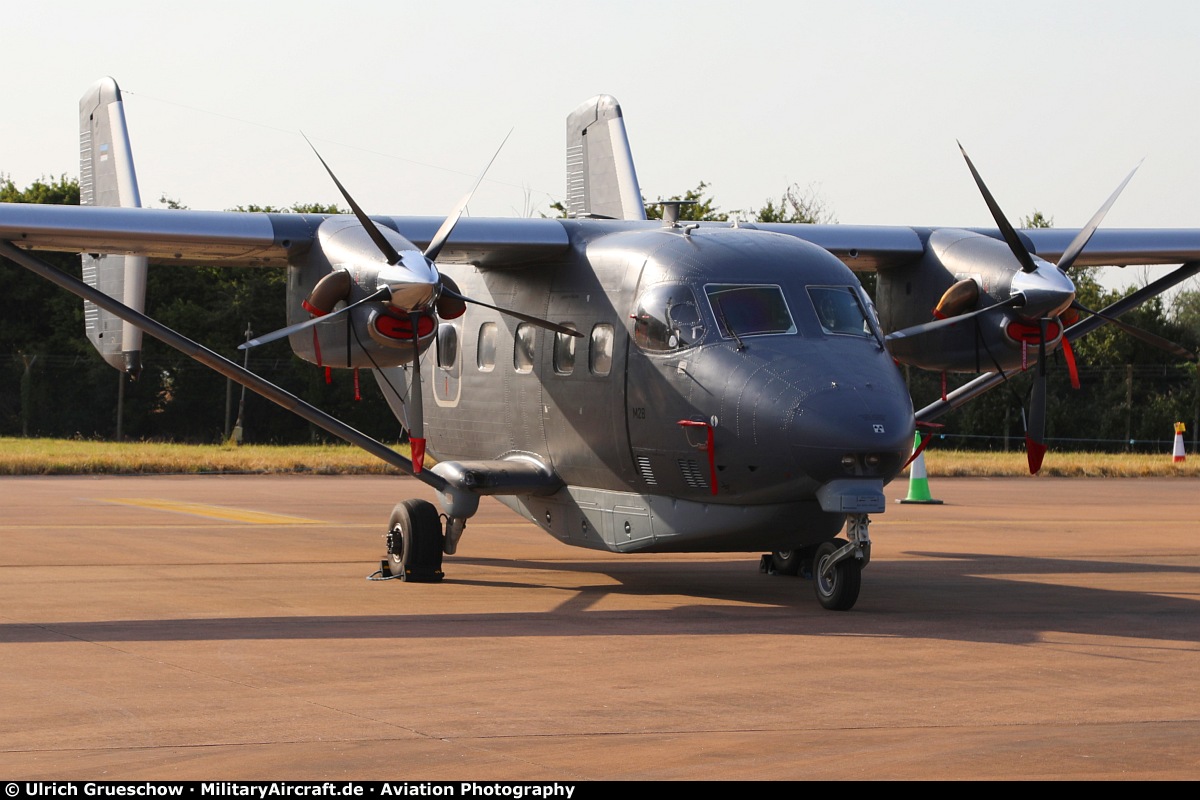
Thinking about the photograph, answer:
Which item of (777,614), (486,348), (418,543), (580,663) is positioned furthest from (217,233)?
(580,663)

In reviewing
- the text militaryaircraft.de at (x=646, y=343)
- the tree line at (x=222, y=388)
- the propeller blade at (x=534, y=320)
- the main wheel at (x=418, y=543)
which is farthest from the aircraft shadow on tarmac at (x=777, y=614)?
the tree line at (x=222, y=388)

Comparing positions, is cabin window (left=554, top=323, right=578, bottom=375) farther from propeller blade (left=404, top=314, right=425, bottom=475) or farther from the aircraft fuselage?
propeller blade (left=404, top=314, right=425, bottom=475)

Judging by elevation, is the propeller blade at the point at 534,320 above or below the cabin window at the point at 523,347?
above

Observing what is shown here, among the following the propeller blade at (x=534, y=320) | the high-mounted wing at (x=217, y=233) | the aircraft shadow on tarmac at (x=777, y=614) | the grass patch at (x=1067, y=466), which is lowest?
the grass patch at (x=1067, y=466)

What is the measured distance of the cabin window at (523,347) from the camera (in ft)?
51.4

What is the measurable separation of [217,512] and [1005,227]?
542 inches

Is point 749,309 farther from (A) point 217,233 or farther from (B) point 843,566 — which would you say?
(A) point 217,233

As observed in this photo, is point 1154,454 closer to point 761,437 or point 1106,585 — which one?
point 1106,585

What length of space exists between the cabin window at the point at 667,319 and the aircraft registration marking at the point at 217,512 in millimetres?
9631

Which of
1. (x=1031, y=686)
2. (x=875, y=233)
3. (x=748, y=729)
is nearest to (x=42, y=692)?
(x=748, y=729)

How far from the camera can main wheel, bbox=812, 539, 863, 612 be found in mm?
12906

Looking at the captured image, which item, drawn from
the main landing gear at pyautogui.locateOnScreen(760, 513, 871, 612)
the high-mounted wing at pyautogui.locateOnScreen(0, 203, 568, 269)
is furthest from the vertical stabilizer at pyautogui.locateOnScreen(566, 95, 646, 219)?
the main landing gear at pyautogui.locateOnScreen(760, 513, 871, 612)

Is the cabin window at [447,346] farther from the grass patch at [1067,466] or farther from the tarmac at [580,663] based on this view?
the grass patch at [1067,466]

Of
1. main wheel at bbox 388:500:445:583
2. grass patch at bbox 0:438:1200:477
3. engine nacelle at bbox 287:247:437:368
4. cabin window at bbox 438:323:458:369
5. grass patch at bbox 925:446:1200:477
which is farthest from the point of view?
grass patch at bbox 925:446:1200:477
